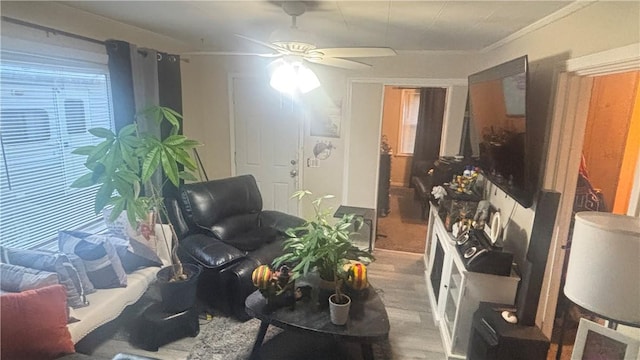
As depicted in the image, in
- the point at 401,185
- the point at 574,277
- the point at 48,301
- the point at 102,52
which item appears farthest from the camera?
the point at 401,185

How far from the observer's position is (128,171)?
2.20 m

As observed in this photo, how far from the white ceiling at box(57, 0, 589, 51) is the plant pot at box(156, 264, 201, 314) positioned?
70.4 inches

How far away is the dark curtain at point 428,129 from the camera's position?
6.51 m

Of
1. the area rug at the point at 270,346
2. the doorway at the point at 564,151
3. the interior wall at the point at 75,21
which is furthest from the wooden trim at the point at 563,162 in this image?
the interior wall at the point at 75,21

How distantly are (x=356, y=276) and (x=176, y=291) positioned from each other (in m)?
1.24

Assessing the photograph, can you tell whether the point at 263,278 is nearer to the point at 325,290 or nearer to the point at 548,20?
the point at 325,290

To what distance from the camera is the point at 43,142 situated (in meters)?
2.38

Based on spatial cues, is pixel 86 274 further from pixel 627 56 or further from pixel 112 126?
pixel 627 56

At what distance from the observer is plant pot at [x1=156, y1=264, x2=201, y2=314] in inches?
94.2

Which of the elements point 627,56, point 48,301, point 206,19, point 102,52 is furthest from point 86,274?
point 627,56

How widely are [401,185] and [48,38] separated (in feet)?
19.8

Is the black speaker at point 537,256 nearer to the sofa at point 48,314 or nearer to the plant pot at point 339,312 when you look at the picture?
the plant pot at point 339,312

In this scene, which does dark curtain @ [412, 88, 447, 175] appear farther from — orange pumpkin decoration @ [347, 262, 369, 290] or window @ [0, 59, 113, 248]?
window @ [0, 59, 113, 248]

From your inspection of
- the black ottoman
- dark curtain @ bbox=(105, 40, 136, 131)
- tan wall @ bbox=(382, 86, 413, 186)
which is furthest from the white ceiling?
tan wall @ bbox=(382, 86, 413, 186)
